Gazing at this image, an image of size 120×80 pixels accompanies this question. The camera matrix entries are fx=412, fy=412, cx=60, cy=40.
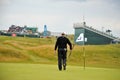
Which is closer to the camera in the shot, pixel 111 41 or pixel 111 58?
pixel 111 58

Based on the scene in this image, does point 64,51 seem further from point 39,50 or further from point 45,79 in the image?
point 39,50

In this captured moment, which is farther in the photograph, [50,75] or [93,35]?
[93,35]

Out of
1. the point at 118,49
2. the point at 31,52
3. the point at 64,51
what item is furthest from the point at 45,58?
the point at 64,51

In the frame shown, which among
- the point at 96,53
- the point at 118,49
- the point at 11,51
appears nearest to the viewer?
the point at 11,51

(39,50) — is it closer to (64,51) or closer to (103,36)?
(103,36)

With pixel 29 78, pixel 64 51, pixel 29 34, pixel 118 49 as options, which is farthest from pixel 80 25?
pixel 29 78

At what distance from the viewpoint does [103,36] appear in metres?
94.1

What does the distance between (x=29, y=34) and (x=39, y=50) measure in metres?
95.9

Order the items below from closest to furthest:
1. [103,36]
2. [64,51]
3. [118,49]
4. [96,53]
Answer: [64,51], [96,53], [118,49], [103,36]

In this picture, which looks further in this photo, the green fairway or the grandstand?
the grandstand

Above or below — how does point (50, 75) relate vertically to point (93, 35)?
above

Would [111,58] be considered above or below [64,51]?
below

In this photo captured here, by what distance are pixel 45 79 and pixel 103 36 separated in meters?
81.1

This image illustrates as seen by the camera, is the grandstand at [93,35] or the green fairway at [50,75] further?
the grandstand at [93,35]
